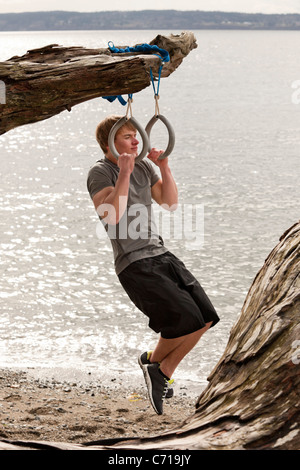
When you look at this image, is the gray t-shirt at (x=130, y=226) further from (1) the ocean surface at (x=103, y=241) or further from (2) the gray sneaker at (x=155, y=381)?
(1) the ocean surface at (x=103, y=241)

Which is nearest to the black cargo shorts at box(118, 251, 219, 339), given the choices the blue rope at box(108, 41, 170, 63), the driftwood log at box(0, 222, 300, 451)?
the driftwood log at box(0, 222, 300, 451)

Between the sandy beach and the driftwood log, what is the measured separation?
2.72m

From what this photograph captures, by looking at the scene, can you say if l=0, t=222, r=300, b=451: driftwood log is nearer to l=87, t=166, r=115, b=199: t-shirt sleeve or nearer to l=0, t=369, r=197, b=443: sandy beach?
l=87, t=166, r=115, b=199: t-shirt sleeve

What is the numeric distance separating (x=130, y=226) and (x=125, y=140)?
59 cm

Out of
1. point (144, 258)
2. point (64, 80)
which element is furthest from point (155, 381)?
point (64, 80)

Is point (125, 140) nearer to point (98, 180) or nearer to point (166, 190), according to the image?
point (98, 180)

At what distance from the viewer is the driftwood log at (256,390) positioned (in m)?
3.36

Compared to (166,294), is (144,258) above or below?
above

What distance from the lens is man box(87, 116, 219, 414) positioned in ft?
16.1

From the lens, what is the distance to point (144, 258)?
4969mm

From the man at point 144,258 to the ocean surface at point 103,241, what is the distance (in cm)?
340

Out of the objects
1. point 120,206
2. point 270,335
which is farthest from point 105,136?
point 270,335

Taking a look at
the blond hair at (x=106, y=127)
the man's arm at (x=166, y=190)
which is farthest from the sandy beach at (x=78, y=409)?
the blond hair at (x=106, y=127)
